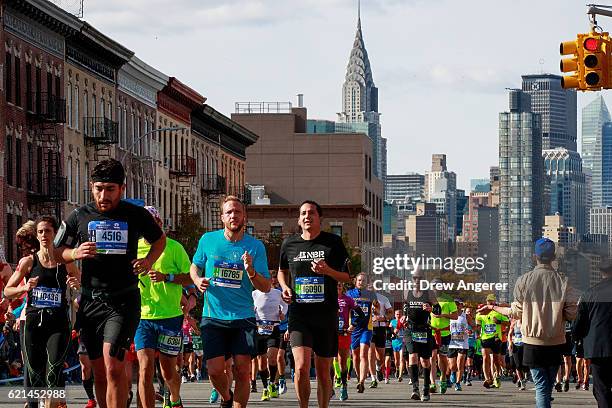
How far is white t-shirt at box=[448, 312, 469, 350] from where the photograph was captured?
36.5 meters

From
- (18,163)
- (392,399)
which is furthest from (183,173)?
(392,399)

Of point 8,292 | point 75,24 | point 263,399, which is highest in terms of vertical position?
point 75,24

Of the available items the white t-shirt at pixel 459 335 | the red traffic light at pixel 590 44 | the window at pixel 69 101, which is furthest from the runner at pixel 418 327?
the window at pixel 69 101

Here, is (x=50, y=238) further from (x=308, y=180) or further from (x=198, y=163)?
(x=308, y=180)

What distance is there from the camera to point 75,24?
207 ft

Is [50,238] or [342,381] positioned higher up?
[50,238]

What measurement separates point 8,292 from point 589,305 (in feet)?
17.1

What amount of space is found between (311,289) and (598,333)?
305 centimetres

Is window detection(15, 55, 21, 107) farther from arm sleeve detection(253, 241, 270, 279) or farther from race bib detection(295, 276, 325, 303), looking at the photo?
arm sleeve detection(253, 241, 270, 279)

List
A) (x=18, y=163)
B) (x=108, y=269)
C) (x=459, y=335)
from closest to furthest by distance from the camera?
(x=108, y=269) < (x=459, y=335) < (x=18, y=163)

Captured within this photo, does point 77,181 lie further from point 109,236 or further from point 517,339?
point 109,236

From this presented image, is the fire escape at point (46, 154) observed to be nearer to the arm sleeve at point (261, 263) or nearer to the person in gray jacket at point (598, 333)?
the arm sleeve at point (261, 263)

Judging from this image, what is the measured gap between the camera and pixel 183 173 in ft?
275

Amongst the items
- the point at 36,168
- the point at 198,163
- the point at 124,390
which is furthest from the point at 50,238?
the point at 198,163
